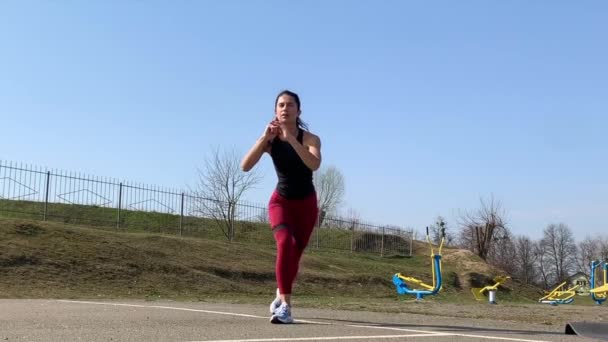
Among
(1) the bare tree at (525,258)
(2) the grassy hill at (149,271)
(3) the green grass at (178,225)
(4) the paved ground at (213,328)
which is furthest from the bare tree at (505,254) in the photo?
(4) the paved ground at (213,328)

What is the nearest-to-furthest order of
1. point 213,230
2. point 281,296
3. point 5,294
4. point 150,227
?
point 281,296 → point 5,294 → point 150,227 → point 213,230

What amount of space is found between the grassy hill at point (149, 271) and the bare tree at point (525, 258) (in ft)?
181

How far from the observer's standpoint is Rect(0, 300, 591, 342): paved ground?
4055 millimetres

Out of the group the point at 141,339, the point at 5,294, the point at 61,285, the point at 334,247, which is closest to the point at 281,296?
the point at 141,339

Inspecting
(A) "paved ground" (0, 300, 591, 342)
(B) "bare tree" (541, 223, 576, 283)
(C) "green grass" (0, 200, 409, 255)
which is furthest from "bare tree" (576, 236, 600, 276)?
(A) "paved ground" (0, 300, 591, 342)

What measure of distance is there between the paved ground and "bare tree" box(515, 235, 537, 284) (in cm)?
7492

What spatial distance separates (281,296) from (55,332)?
1.78m

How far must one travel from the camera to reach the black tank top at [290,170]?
5.45m

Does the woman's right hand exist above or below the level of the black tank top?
above

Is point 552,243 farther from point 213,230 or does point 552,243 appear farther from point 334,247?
point 213,230

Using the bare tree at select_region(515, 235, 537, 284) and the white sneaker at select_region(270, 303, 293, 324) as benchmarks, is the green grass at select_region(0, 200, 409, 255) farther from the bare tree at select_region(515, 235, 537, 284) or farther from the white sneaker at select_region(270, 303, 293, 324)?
the bare tree at select_region(515, 235, 537, 284)

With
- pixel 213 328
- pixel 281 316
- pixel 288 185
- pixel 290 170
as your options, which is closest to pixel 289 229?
pixel 288 185

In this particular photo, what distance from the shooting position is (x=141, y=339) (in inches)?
153

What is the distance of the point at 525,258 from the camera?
79.3 m
